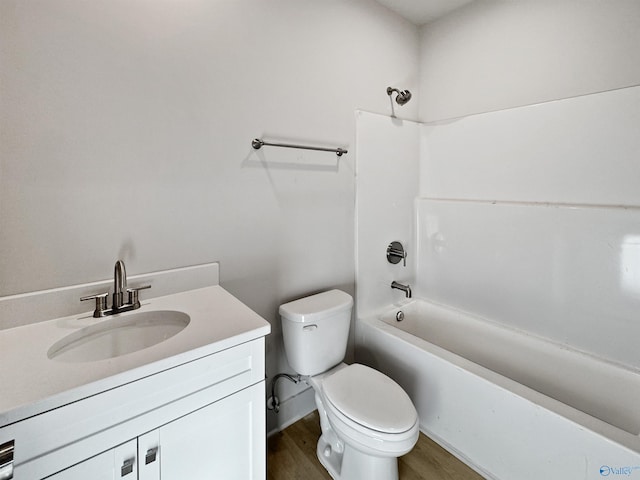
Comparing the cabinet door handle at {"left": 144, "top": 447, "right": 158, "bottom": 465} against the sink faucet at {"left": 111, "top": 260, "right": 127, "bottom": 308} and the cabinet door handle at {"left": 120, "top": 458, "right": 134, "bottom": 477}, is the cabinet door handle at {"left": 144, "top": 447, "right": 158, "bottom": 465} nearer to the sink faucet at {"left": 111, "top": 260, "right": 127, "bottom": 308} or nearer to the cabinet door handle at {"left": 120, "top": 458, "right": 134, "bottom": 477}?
the cabinet door handle at {"left": 120, "top": 458, "right": 134, "bottom": 477}

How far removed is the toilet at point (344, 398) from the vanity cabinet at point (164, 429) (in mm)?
404

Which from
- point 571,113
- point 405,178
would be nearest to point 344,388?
point 405,178

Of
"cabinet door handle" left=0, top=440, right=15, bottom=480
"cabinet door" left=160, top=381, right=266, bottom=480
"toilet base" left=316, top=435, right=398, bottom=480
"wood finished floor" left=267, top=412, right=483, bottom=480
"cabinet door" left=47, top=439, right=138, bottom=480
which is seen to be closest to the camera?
"cabinet door handle" left=0, top=440, right=15, bottom=480

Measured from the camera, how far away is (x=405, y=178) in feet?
7.40

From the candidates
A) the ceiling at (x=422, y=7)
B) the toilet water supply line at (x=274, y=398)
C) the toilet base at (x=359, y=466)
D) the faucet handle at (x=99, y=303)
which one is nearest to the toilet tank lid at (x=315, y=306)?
the toilet water supply line at (x=274, y=398)

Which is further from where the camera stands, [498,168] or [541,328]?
[498,168]

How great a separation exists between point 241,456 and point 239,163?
3.98 feet

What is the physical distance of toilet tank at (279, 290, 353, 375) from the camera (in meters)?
1.49

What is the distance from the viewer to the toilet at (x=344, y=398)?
1.18 meters

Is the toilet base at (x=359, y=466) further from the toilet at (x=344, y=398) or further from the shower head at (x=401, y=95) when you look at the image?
the shower head at (x=401, y=95)

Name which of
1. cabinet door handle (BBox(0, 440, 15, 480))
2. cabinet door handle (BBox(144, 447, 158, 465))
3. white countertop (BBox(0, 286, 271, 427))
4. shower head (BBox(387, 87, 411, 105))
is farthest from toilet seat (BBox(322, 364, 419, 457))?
shower head (BBox(387, 87, 411, 105))

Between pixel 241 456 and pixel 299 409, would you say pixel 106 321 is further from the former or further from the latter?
pixel 299 409

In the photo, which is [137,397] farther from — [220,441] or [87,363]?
[220,441]

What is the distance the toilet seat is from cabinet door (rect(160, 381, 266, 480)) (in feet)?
1.20
